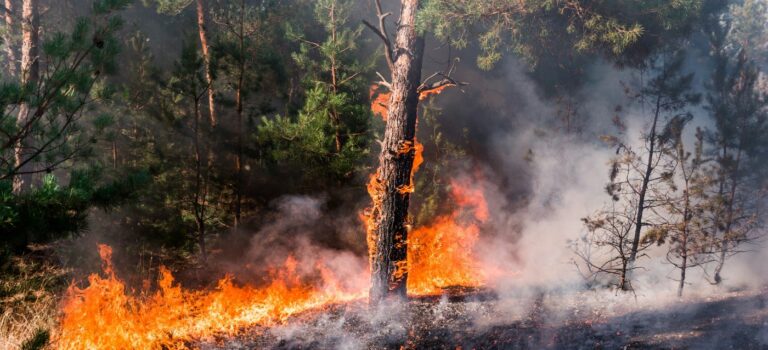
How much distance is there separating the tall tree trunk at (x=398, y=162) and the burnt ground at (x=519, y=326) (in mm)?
955

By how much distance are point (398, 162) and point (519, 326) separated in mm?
4156

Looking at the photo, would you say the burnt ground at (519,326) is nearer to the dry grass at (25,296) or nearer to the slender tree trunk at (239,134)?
the dry grass at (25,296)

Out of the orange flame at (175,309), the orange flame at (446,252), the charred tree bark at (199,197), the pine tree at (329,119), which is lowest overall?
the orange flame at (175,309)

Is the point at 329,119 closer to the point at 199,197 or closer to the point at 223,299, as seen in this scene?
the point at 199,197

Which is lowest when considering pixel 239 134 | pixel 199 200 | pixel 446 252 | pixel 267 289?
pixel 267 289

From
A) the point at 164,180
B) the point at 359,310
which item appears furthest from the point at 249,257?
the point at 359,310

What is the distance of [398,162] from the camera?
32.0 ft

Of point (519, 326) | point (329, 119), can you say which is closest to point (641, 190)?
point (519, 326)

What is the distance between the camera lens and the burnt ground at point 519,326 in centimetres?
841

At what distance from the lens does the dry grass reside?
22.4ft

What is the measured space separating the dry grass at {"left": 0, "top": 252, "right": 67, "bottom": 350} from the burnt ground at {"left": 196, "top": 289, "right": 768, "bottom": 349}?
269cm

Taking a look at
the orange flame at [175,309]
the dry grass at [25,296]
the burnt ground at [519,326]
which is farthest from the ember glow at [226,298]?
the burnt ground at [519,326]

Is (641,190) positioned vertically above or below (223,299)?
above

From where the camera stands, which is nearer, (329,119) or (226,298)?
(226,298)
